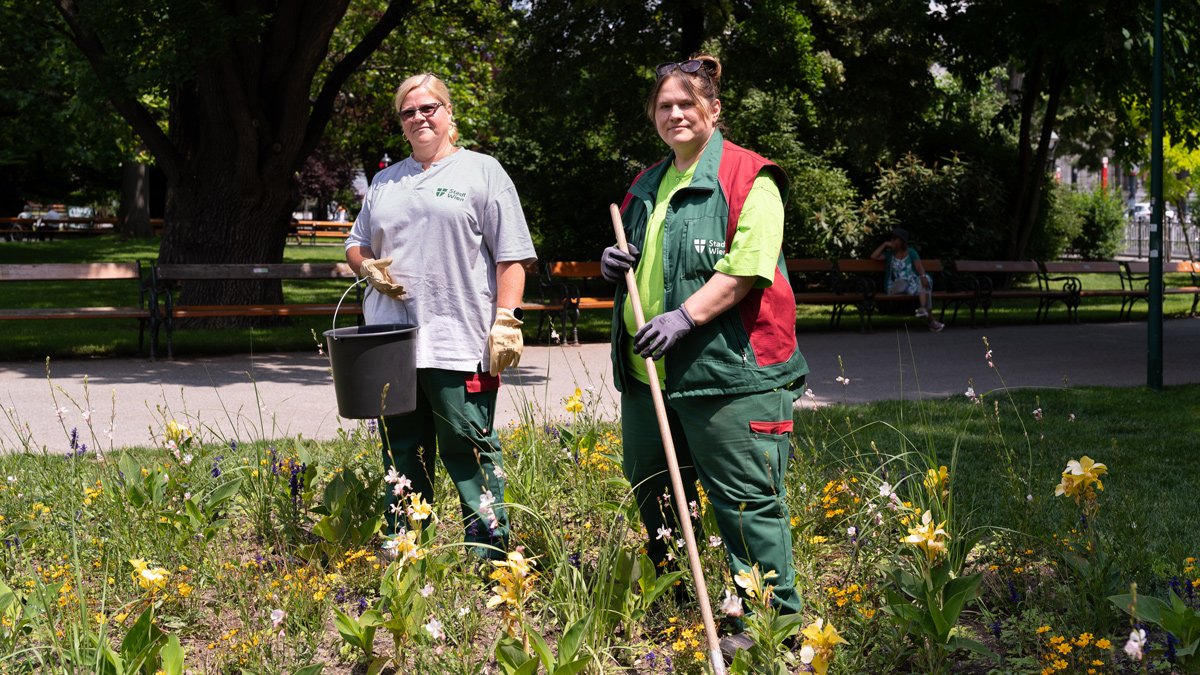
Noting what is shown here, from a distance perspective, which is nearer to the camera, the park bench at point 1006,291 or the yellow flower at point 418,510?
the yellow flower at point 418,510

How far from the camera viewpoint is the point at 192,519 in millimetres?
4383

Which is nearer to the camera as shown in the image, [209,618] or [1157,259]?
[209,618]

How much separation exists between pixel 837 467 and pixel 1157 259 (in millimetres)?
5337

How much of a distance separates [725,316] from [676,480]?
503 mm

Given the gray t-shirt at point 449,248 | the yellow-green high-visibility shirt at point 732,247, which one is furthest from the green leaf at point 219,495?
the yellow-green high-visibility shirt at point 732,247

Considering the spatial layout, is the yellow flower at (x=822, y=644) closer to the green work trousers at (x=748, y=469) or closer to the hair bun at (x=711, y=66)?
the green work trousers at (x=748, y=469)

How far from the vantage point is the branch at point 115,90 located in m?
11.7

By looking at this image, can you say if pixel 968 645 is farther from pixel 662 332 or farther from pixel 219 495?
pixel 219 495

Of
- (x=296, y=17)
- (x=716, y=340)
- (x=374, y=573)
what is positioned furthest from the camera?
(x=296, y=17)

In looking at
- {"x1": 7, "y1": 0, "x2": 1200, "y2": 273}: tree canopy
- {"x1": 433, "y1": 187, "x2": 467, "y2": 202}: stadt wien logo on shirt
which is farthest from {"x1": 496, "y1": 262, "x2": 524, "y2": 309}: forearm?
{"x1": 7, "y1": 0, "x2": 1200, "y2": 273}: tree canopy

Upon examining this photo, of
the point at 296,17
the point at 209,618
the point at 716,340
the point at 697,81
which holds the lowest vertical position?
the point at 209,618

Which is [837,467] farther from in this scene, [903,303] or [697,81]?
[903,303]

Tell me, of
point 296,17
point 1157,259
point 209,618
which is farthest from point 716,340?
point 296,17

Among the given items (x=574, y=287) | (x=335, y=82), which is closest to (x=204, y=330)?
(x=335, y=82)
